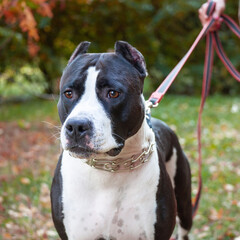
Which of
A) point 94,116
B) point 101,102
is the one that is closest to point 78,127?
point 94,116

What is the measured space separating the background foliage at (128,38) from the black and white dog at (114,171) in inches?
296

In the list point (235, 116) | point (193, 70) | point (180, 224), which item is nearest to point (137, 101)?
point (180, 224)

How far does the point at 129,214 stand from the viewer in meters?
2.68

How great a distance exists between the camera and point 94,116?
2.39m

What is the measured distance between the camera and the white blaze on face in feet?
7.82

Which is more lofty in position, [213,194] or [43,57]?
[213,194]

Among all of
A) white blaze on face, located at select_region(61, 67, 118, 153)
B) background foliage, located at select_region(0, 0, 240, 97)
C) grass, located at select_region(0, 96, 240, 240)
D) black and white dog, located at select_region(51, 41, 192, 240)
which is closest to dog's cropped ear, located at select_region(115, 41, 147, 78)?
black and white dog, located at select_region(51, 41, 192, 240)

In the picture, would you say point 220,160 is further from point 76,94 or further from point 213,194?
point 76,94

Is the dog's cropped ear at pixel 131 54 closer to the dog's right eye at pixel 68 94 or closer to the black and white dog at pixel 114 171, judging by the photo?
the black and white dog at pixel 114 171

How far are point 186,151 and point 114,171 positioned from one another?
3974 mm

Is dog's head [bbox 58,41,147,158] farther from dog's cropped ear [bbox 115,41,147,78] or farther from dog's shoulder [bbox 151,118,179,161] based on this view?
dog's shoulder [bbox 151,118,179,161]

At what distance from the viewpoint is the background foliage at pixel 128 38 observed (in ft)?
36.9

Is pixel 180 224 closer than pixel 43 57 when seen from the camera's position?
Yes

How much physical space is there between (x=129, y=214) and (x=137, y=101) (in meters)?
0.63
